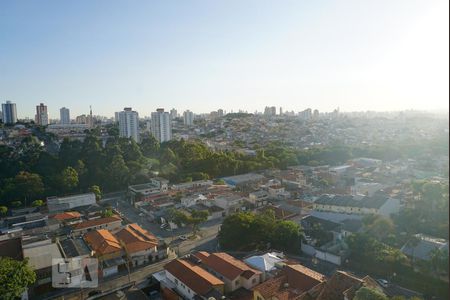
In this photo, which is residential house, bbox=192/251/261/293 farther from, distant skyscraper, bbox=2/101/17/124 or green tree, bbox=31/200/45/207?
distant skyscraper, bbox=2/101/17/124

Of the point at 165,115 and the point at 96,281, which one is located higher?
the point at 165,115

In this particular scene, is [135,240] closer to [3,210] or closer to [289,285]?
[289,285]

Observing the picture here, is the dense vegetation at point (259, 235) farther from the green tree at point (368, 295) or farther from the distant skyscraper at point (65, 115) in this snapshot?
the distant skyscraper at point (65, 115)

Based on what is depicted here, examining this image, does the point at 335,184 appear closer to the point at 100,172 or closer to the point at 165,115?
the point at 100,172

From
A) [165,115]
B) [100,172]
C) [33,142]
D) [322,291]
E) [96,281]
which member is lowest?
[96,281]

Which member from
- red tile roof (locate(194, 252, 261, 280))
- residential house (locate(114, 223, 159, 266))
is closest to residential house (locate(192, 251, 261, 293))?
red tile roof (locate(194, 252, 261, 280))

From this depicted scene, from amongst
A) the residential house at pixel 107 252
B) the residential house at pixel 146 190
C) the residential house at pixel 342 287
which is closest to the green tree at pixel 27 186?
the residential house at pixel 146 190

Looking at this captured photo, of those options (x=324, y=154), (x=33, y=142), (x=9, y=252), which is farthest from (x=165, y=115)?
(x=9, y=252)

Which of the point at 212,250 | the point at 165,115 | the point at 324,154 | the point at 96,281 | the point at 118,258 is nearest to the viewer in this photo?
the point at 96,281
